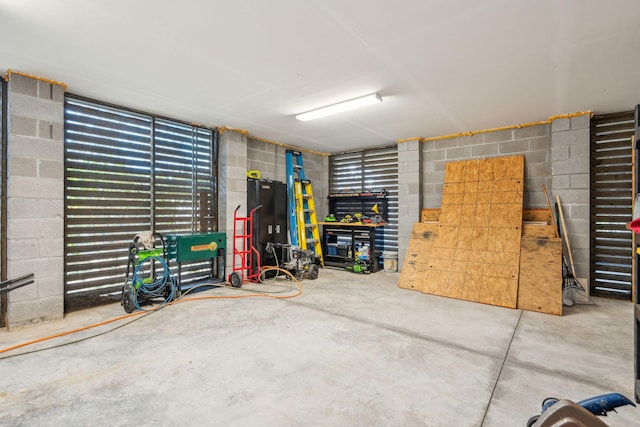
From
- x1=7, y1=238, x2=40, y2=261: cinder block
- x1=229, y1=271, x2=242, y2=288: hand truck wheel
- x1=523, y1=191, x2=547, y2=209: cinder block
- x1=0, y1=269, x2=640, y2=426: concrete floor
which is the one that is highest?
x1=523, y1=191, x2=547, y2=209: cinder block

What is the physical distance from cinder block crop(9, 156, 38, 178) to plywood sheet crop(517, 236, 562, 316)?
19.2 ft

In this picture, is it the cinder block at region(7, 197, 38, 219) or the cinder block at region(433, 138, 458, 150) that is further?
the cinder block at region(433, 138, 458, 150)

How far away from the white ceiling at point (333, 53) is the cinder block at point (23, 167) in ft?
2.94

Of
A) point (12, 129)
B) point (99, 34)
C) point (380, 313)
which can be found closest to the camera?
point (99, 34)

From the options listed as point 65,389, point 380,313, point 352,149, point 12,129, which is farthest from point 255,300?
point 352,149

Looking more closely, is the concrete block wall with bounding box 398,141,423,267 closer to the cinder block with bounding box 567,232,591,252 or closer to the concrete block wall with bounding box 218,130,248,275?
the cinder block with bounding box 567,232,591,252

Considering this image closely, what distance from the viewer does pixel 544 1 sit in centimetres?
201

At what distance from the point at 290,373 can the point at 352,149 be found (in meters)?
5.32

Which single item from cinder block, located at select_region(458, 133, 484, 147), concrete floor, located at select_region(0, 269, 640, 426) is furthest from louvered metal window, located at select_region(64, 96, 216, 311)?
cinder block, located at select_region(458, 133, 484, 147)

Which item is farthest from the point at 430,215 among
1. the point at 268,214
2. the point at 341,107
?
the point at 268,214

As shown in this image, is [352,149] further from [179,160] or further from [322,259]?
[179,160]

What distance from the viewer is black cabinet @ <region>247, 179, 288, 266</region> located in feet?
17.7

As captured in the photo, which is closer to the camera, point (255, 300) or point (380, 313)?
point (380, 313)

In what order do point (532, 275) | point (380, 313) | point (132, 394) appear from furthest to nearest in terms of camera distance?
point (532, 275)
point (380, 313)
point (132, 394)
